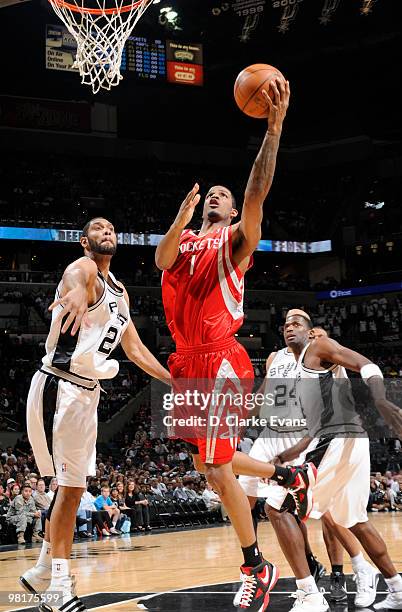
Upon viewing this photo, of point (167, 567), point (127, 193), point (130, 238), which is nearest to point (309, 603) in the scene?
point (167, 567)

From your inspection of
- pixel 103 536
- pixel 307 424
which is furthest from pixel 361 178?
pixel 307 424

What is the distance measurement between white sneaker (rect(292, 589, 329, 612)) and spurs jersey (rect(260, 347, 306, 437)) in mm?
1804

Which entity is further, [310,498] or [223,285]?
[310,498]

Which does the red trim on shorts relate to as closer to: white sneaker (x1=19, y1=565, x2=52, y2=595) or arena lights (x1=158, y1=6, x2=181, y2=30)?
white sneaker (x1=19, y1=565, x2=52, y2=595)

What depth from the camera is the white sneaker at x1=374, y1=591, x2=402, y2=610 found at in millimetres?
5602

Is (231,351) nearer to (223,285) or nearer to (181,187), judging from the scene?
(223,285)

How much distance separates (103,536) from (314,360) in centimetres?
869

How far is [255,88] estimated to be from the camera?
4.85 m

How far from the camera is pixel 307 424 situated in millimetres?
6312

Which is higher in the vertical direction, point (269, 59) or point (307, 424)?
point (269, 59)

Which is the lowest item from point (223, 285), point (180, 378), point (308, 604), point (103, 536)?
point (103, 536)

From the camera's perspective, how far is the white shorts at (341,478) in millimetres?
5914

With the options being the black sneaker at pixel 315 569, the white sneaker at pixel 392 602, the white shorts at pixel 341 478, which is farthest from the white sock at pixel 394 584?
the black sneaker at pixel 315 569

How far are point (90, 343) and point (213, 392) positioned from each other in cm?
→ 87
